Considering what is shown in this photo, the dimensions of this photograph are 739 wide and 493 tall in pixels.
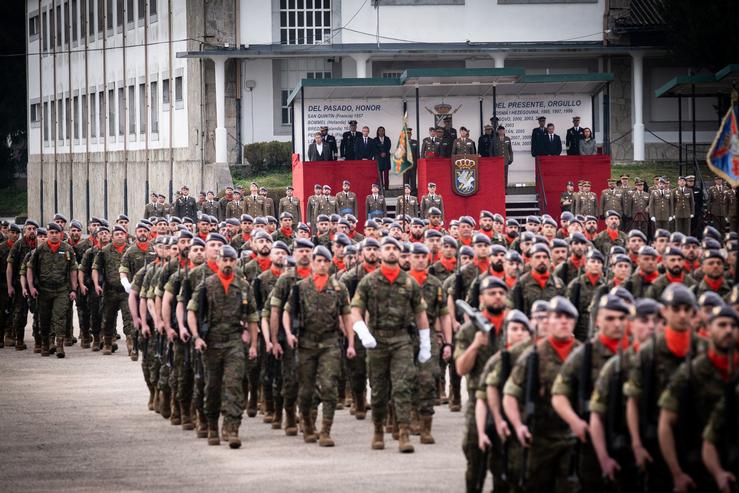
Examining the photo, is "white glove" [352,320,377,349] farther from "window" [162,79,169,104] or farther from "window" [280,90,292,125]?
"window" [162,79,169,104]

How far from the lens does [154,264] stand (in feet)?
62.4

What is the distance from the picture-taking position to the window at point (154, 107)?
5594 cm

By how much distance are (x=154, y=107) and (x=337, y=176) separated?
21.0 meters

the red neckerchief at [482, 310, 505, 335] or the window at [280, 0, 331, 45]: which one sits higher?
the window at [280, 0, 331, 45]

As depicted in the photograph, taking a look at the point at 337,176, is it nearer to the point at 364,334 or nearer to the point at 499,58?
the point at 499,58

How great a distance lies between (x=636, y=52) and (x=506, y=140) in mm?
14982

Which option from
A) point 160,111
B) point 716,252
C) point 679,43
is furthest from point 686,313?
point 160,111

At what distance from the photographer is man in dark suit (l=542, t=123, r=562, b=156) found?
3728 cm

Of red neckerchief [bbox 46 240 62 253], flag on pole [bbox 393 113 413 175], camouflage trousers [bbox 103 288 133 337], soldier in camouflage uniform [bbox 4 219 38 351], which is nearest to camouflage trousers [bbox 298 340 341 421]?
camouflage trousers [bbox 103 288 133 337]

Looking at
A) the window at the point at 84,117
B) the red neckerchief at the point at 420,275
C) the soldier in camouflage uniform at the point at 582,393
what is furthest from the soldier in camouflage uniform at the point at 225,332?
the window at the point at 84,117

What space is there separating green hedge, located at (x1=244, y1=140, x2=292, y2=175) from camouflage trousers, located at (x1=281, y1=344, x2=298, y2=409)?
3432 cm

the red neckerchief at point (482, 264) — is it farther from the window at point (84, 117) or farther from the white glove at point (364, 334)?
the window at point (84, 117)

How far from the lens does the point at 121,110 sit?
59.8 m

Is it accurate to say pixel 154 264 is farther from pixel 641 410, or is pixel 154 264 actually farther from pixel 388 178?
pixel 388 178
